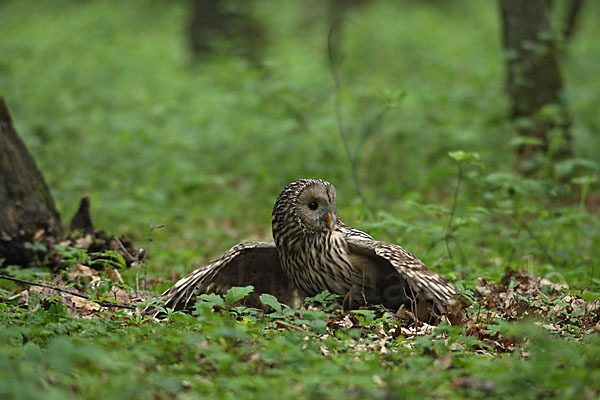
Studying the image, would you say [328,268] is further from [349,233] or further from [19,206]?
[19,206]

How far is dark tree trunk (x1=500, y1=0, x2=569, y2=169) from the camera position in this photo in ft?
30.2

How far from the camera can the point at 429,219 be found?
857 centimetres

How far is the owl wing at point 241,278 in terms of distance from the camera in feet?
17.0

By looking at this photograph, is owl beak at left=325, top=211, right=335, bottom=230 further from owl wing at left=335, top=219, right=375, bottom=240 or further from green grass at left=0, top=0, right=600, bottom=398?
green grass at left=0, top=0, right=600, bottom=398

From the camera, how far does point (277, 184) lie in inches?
389

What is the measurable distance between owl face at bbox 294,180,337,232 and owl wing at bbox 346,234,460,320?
28 cm

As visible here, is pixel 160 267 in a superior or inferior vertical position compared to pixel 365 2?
inferior

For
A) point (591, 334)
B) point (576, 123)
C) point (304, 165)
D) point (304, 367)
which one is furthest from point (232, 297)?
point (576, 123)

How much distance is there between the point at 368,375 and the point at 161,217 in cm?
579

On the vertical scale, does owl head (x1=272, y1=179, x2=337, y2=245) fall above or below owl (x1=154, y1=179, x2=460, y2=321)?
above

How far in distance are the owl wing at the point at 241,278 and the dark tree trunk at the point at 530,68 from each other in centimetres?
483

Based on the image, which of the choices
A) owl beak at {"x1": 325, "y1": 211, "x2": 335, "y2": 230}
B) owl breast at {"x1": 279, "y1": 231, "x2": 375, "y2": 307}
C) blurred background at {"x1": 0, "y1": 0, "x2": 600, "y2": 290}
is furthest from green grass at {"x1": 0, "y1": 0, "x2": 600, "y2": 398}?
owl beak at {"x1": 325, "y1": 211, "x2": 335, "y2": 230}

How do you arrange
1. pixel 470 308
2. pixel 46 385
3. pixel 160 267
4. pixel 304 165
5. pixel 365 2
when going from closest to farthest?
1. pixel 46 385
2. pixel 470 308
3. pixel 160 267
4. pixel 304 165
5. pixel 365 2

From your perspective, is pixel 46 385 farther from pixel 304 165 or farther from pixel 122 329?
pixel 304 165
